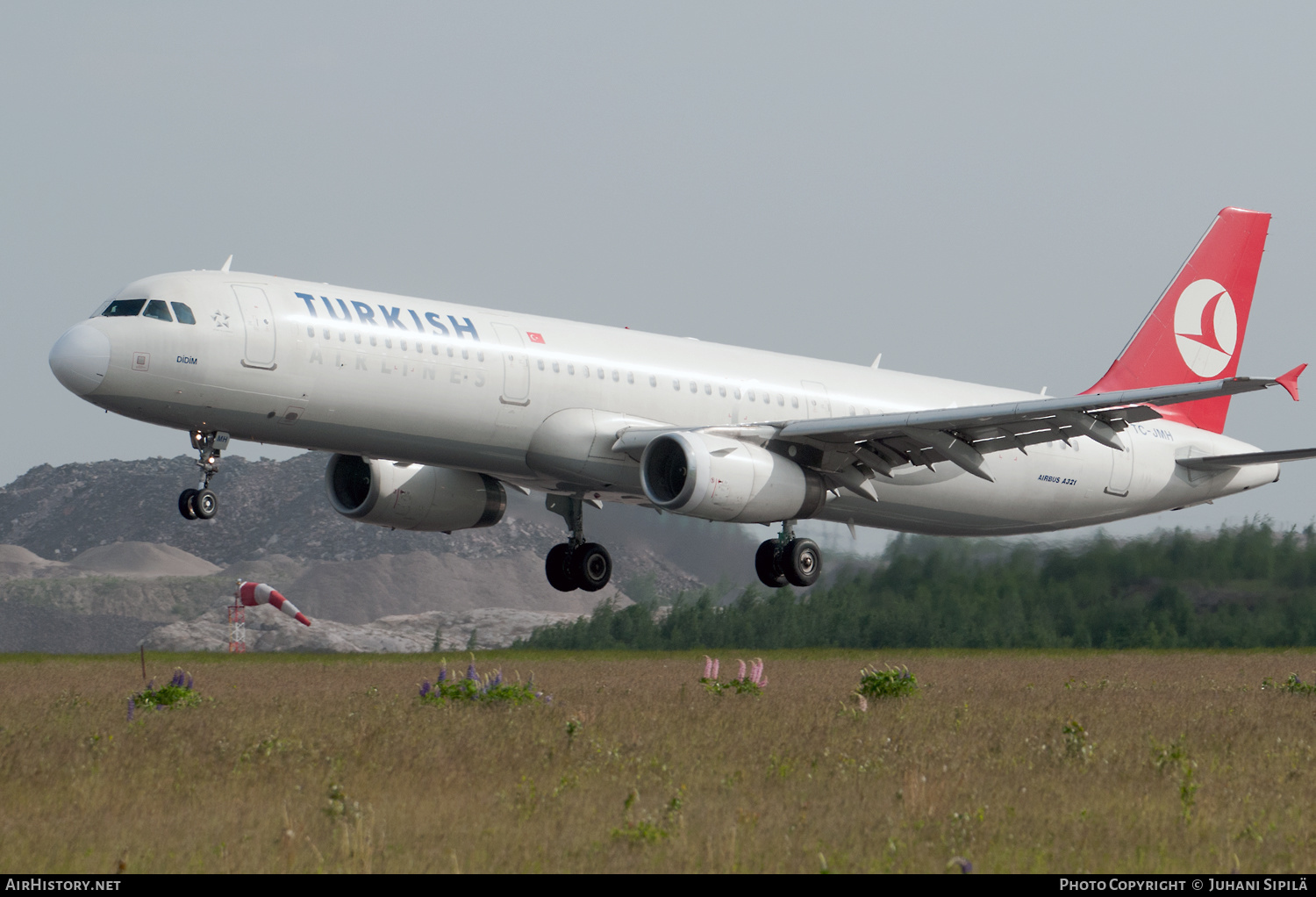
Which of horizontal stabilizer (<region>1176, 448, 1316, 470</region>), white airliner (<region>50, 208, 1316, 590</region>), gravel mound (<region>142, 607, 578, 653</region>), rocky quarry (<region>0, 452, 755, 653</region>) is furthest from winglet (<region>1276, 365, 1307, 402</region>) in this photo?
gravel mound (<region>142, 607, 578, 653</region>)

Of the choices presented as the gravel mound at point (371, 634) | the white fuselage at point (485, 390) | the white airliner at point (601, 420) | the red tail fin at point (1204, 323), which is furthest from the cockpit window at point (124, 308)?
the gravel mound at point (371, 634)

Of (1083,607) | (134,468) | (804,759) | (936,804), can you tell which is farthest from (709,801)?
(134,468)

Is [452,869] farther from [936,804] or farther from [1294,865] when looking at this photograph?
[1294,865]

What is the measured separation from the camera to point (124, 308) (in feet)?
75.5

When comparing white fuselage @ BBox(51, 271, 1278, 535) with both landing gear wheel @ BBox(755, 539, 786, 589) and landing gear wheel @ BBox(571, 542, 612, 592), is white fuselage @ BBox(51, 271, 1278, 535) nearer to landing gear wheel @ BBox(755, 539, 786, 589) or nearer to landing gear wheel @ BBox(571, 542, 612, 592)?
landing gear wheel @ BBox(755, 539, 786, 589)

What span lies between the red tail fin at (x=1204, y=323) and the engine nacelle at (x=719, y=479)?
12.1 metres

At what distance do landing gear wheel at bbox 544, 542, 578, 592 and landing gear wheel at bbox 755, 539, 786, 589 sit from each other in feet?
13.4

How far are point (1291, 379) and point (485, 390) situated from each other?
508 inches

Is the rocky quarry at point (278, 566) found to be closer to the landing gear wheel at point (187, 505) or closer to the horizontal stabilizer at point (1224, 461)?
the horizontal stabilizer at point (1224, 461)

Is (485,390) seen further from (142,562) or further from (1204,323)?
(142,562)

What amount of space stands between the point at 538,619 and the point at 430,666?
1117 inches

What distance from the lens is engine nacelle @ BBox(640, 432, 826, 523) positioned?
25.5m

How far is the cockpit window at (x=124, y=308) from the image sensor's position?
22.9 meters
